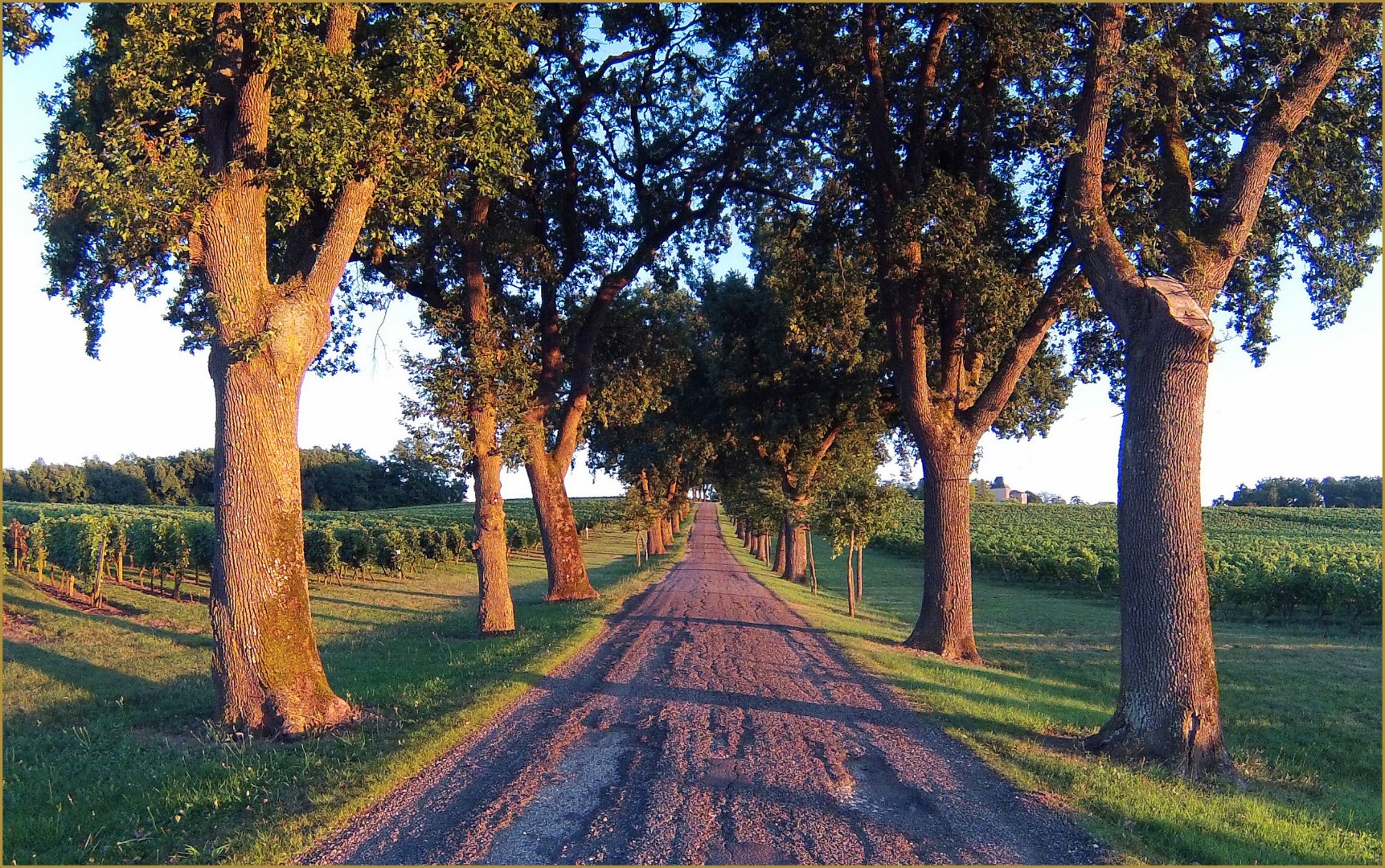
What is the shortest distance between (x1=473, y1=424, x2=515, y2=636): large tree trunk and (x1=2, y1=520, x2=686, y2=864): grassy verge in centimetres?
64

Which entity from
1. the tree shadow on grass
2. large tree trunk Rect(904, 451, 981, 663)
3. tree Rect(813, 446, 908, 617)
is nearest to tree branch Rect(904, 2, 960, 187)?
large tree trunk Rect(904, 451, 981, 663)

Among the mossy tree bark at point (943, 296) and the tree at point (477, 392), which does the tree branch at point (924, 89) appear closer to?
the mossy tree bark at point (943, 296)

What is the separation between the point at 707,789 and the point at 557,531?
47.5ft

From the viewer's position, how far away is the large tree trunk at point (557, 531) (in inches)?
751

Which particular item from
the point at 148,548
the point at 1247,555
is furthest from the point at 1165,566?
the point at 1247,555

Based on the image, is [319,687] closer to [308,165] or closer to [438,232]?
[308,165]

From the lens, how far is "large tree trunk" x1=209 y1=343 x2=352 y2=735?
7.86m

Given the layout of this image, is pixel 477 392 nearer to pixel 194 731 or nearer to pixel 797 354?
pixel 194 731

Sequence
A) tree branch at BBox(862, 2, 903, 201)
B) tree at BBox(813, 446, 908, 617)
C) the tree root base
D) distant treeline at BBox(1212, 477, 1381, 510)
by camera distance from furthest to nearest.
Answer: distant treeline at BBox(1212, 477, 1381, 510), tree at BBox(813, 446, 908, 617), tree branch at BBox(862, 2, 903, 201), the tree root base

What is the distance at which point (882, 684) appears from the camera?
1020 cm

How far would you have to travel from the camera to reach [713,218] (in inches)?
711

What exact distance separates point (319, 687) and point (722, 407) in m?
22.6

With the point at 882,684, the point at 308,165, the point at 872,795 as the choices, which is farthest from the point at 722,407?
the point at 872,795

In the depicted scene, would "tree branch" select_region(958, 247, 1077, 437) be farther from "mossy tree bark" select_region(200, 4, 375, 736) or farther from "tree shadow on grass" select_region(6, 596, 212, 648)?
"tree shadow on grass" select_region(6, 596, 212, 648)
